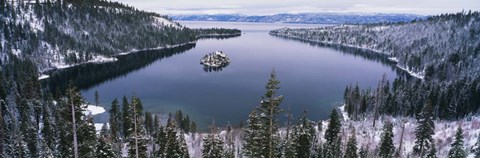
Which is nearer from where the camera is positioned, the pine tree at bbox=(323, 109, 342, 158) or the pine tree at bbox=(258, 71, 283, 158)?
the pine tree at bbox=(258, 71, 283, 158)

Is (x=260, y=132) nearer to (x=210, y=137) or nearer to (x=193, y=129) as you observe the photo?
(x=210, y=137)

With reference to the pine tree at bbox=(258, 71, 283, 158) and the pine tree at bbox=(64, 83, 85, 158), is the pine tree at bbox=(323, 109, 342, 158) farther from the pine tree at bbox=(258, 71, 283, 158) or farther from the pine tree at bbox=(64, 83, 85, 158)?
the pine tree at bbox=(64, 83, 85, 158)

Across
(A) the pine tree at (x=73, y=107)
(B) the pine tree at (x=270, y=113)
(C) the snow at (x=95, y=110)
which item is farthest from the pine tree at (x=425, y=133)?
(C) the snow at (x=95, y=110)

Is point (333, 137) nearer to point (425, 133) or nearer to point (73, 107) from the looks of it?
point (425, 133)

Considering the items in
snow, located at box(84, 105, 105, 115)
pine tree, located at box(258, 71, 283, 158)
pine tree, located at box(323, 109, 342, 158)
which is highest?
pine tree, located at box(258, 71, 283, 158)

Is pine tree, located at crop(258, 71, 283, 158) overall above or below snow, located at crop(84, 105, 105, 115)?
above

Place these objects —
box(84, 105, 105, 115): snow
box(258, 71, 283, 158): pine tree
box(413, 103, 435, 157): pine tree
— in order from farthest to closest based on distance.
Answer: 1. box(84, 105, 105, 115): snow
2. box(413, 103, 435, 157): pine tree
3. box(258, 71, 283, 158): pine tree

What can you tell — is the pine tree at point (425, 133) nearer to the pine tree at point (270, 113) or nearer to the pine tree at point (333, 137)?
the pine tree at point (333, 137)

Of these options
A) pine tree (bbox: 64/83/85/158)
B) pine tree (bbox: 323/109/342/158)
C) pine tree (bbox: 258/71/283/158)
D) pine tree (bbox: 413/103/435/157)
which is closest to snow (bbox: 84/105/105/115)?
pine tree (bbox: 323/109/342/158)

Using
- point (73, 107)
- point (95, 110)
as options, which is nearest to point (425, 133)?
point (73, 107)
